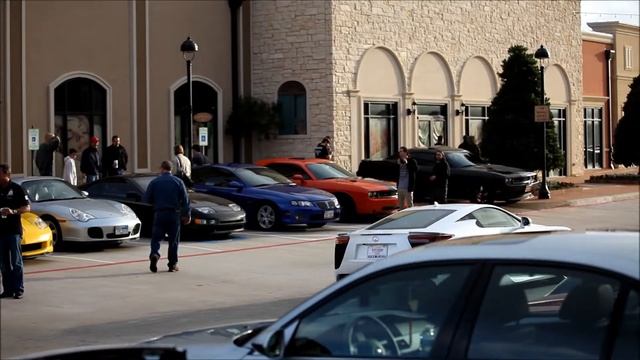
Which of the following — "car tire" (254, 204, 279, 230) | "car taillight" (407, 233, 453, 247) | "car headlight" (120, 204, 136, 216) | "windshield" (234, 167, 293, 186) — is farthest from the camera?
"windshield" (234, 167, 293, 186)

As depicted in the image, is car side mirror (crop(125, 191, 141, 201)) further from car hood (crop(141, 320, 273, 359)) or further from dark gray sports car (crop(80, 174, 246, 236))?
car hood (crop(141, 320, 273, 359))

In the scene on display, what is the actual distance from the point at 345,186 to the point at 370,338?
1930 cm

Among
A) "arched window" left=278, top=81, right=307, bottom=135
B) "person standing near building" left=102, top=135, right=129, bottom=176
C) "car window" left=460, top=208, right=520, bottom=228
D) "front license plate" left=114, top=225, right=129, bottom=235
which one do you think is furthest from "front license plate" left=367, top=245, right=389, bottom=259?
"arched window" left=278, top=81, right=307, bottom=135

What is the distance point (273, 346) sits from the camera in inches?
175

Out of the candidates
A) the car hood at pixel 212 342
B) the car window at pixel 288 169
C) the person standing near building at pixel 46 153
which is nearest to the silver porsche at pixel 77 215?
the person standing near building at pixel 46 153

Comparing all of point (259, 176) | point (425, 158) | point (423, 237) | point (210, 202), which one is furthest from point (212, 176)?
point (423, 237)

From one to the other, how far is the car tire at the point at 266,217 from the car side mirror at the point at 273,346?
16928 mm

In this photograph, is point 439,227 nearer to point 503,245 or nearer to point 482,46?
point 503,245

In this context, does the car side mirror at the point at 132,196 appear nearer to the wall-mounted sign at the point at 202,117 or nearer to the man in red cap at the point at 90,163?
the man in red cap at the point at 90,163

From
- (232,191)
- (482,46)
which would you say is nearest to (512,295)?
(232,191)

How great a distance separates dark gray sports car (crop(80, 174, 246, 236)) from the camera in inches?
766

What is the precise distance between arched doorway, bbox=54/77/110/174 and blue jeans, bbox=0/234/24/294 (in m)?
15.3

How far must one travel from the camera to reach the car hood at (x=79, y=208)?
17609 millimetres

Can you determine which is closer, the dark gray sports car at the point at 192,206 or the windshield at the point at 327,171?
the dark gray sports car at the point at 192,206
